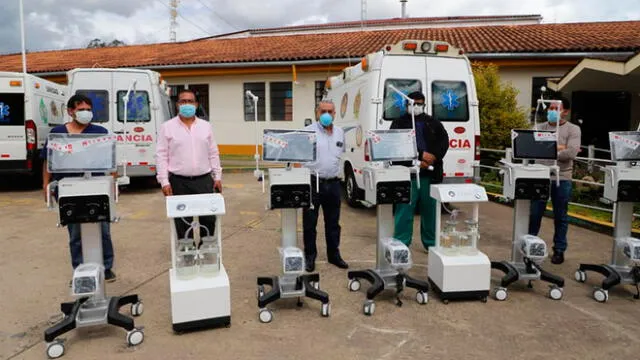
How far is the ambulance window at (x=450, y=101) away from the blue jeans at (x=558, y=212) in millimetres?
2278

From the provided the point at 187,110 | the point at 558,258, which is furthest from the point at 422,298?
the point at 187,110

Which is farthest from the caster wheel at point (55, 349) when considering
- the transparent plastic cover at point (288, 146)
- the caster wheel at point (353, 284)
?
the caster wheel at point (353, 284)

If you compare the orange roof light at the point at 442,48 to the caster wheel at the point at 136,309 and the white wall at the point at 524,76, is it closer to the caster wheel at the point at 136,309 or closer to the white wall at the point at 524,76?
the caster wheel at the point at 136,309

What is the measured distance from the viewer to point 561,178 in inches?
210

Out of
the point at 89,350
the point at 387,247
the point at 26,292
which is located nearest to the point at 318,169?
the point at 387,247

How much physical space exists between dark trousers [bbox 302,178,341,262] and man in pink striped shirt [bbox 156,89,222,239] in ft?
3.74

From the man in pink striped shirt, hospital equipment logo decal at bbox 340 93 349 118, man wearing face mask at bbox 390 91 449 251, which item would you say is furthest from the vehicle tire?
the man in pink striped shirt

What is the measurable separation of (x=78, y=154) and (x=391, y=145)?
2647 mm

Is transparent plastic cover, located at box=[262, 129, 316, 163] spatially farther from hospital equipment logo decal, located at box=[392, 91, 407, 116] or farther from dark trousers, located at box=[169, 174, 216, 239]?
hospital equipment logo decal, located at box=[392, 91, 407, 116]

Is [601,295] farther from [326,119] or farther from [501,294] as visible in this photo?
[326,119]

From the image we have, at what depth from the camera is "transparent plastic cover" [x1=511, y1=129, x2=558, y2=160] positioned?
15.2 feet

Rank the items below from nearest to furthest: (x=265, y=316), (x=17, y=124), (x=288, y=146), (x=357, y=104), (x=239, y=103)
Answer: (x=265, y=316), (x=288, y=146), (x=357, y=104), (x=17, y=124), (x=239, y=103)

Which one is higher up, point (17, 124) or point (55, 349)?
point (17, 124)

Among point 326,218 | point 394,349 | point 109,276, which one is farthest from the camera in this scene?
point 326,218
